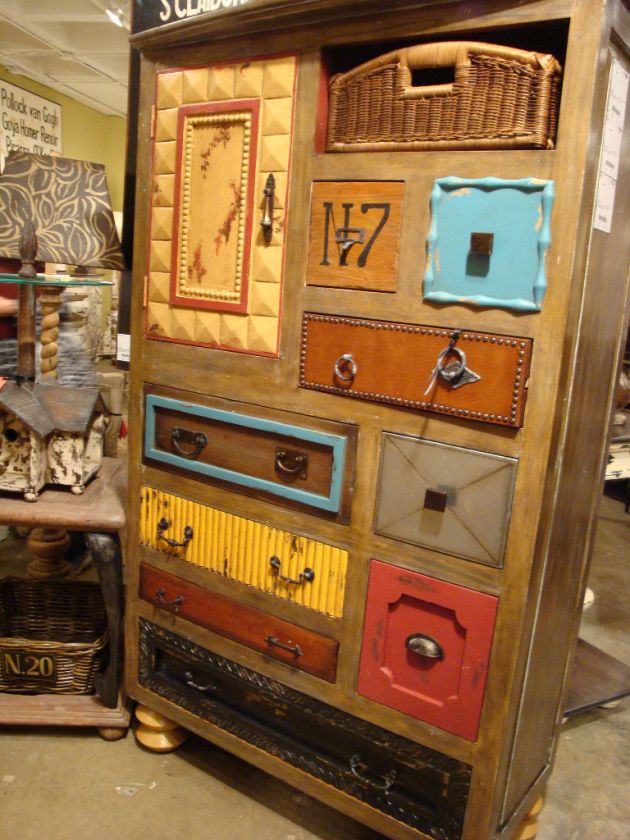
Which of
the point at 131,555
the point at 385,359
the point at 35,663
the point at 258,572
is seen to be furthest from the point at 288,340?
the point at 35,663

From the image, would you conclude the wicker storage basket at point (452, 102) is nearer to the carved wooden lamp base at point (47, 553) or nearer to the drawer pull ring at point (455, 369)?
the drawer pull ring at point (455, 369)

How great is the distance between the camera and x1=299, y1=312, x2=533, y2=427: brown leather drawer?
3.91ft

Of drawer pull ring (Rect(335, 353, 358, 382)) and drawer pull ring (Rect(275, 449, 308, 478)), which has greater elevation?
drawer pull ring (Rect(335, 353, 358, 382))

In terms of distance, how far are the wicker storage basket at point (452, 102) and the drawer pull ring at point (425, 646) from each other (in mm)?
906

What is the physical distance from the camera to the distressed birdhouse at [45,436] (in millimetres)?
1827

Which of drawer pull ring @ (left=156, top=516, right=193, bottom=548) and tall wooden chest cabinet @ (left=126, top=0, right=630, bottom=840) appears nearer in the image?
tall wooden chest cabinet @ (left=126, top=0, right=630, bottom=840)

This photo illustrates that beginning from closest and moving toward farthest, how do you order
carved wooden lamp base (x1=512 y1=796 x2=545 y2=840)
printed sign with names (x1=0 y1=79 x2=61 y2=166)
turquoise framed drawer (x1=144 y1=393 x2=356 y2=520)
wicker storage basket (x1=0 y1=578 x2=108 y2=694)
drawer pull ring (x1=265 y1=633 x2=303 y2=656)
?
turquoise framed drawer (x1=144 y1=393 x2=356 y2=520)
drawer pull ring (x1=265 y1=633 x2=303 y2=656)
carved wooden lamp base (x1=512 y1=796 x2=545 y2=840)
wicker storage basket (x1=0 y1=578 x2=108 y2=694)
printed sign with names (x1=0 y1=79 x2=61 y2=166)

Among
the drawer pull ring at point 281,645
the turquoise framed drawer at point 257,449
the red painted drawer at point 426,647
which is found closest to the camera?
the red painted drawer at point 426,647

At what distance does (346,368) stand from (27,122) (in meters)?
4.43

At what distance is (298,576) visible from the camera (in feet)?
4.95

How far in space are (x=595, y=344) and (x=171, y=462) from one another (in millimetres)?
→ 974

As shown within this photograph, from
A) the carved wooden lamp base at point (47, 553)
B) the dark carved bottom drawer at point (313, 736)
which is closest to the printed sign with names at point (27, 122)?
the carved wooden lamp base at point (47, 553)

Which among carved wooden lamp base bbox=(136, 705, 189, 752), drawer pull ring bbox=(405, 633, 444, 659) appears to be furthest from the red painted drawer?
carved wooden lamp base bbox=(136, 705, 189, 752)

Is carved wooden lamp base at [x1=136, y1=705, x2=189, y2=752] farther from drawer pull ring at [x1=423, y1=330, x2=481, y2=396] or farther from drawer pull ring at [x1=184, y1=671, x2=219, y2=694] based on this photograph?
drawer pull ring at [x1=423, y1=330, x2=481, y2=396]
